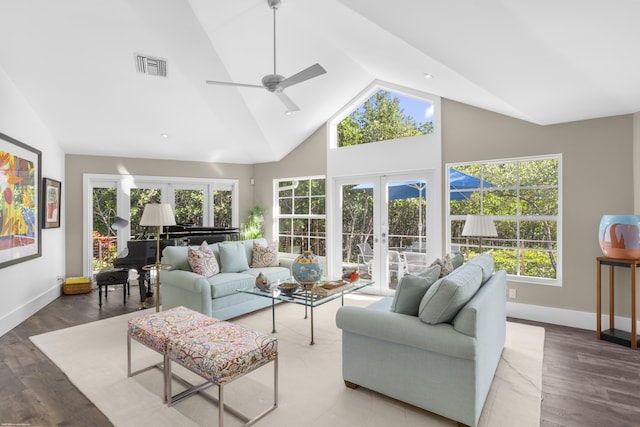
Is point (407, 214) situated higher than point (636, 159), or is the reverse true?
point (636, 159)

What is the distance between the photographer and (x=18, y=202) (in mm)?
4074

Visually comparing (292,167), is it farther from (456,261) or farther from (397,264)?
(456,261)

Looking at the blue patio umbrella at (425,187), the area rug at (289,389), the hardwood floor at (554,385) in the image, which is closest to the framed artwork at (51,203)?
the hardwood floor at (554,385)

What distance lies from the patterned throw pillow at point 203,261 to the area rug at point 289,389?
1.05m

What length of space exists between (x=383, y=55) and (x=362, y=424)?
12.4ft

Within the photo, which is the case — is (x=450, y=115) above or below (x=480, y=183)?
above

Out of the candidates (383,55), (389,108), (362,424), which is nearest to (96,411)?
(362,424)

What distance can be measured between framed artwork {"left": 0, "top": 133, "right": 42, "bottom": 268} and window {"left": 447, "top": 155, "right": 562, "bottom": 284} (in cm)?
558

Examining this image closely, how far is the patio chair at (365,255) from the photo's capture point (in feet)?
19.0

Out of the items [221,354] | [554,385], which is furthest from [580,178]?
[221,354]

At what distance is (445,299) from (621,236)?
2.72 meters

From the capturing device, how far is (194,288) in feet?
12.5

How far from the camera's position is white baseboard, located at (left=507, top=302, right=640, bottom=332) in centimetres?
384

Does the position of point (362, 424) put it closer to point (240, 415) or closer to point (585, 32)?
point (240, 415)
